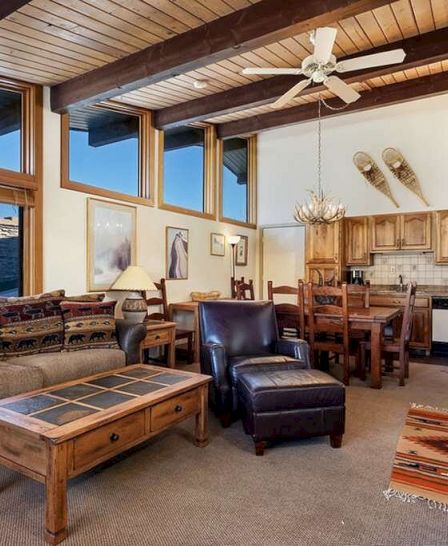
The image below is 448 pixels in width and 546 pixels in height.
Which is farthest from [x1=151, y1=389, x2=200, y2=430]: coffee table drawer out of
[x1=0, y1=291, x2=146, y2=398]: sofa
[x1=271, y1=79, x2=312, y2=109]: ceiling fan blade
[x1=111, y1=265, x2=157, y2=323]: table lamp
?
[x1=271, y1=79, x2=312, y2=109]: ceiling fan blade

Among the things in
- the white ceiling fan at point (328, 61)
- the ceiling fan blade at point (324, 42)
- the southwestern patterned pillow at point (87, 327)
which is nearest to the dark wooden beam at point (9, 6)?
the white ceiling fan at point (328, 61)

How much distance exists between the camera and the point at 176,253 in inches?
221

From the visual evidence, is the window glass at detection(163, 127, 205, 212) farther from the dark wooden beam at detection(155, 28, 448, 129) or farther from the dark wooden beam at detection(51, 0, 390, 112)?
the dark wooden beam at detection(51, 0, 390, 112)

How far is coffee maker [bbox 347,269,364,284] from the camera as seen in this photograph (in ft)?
21.4

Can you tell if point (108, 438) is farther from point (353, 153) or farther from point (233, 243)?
point (353, 153)

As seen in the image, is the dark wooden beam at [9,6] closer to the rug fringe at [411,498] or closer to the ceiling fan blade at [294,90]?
the ceiling fan blade at [294,90]

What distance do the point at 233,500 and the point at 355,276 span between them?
509 centimetres

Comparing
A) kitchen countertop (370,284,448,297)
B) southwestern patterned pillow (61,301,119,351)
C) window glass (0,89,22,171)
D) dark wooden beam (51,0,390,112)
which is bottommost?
southwestern patterned pillow (61,301,119,351)

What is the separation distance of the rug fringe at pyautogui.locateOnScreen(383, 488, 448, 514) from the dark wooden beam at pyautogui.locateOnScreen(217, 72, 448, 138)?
14.8 ft

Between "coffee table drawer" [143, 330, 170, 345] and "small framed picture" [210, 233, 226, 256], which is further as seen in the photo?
"small framed picture" [210, 233, 226, 256]

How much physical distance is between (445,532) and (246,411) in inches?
48.9

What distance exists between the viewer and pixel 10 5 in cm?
259

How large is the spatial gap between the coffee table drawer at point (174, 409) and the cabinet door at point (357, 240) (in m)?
4.57

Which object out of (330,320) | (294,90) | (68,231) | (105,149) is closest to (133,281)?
Answer: (68,231)
